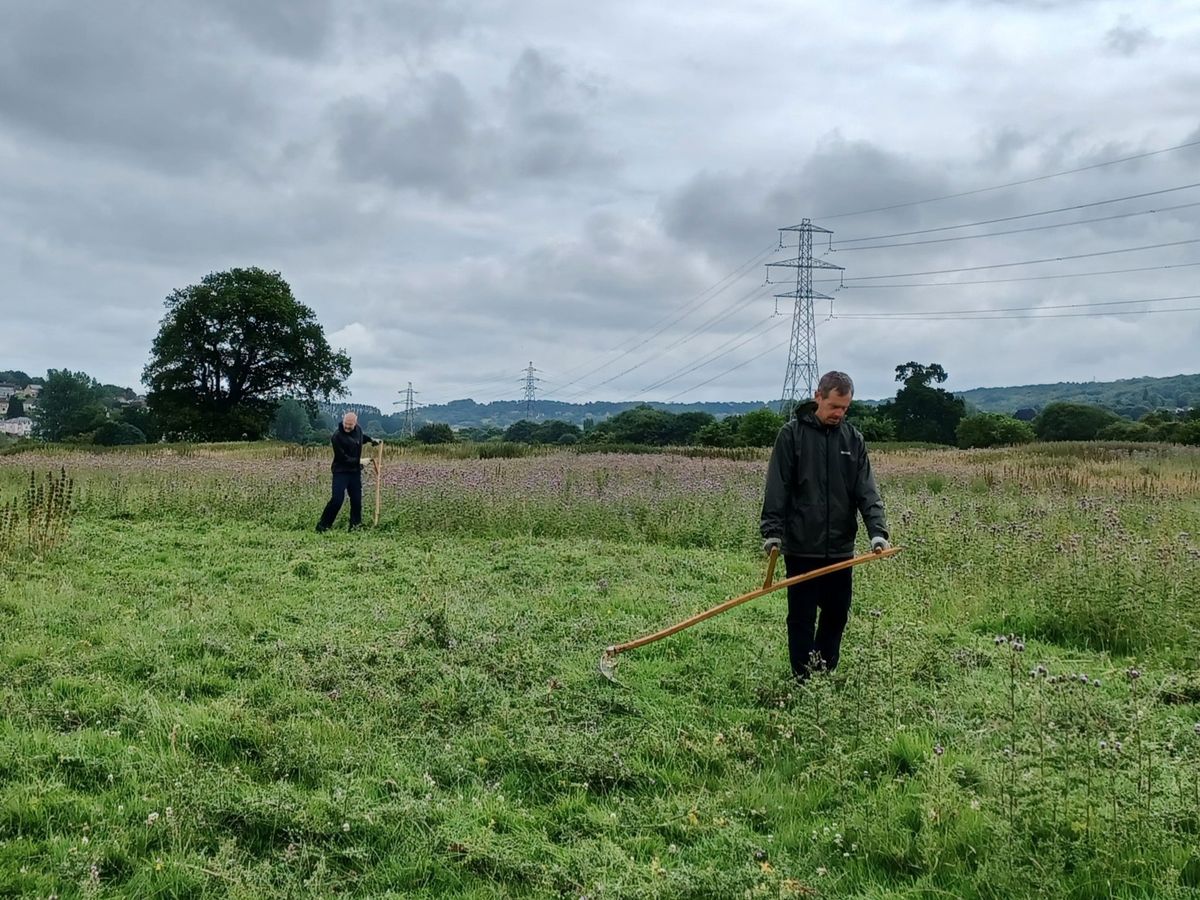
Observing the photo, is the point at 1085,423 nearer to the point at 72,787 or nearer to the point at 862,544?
the point at 862,544

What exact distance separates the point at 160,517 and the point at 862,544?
12004mm

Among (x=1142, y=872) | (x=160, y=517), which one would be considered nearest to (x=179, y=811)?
(x=1142, y=872)

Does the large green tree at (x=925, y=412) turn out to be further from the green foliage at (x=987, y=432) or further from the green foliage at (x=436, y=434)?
the green foliage at (x=436, y=434)

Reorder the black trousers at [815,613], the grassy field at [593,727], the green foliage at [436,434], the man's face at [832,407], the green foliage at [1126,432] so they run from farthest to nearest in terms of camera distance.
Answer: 1. the green foliage at [436,434]
2. the green foliage at [1126,432]
3. the black trousers at [815,613]
4. the man's face at [832,407]
5. the grassy field at [593,727]

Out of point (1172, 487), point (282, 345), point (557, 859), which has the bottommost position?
point (557, 859)

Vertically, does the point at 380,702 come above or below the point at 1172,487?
below

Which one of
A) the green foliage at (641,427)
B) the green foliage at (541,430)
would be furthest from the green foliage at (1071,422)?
the green foliage at (541,430)

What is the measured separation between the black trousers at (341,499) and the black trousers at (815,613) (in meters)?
9.48

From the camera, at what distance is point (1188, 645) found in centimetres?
640

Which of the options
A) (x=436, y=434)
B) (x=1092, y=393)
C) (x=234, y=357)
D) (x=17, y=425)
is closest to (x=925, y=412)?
(x=436, y=434)

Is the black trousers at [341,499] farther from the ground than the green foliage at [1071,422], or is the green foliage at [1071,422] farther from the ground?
the green foliage at [1071,422]

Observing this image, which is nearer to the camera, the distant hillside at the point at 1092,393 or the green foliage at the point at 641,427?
the green foliage at the point at 641,427

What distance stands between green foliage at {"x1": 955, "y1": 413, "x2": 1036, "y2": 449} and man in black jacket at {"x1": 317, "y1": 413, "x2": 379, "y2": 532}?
41090 mm

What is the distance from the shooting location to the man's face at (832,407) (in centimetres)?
539
